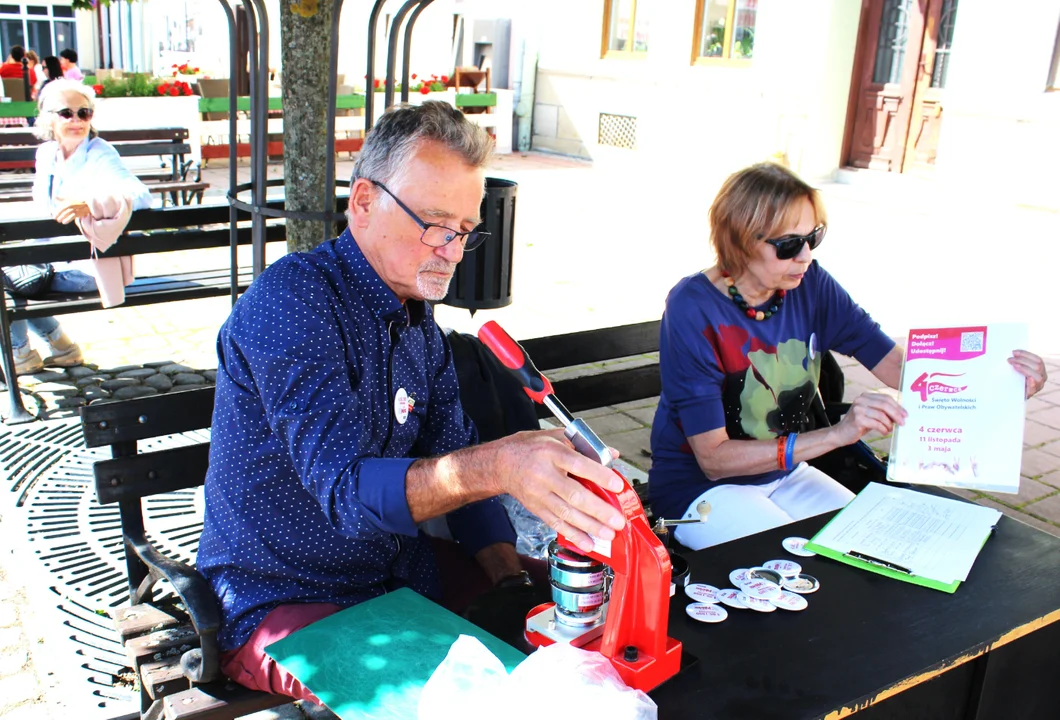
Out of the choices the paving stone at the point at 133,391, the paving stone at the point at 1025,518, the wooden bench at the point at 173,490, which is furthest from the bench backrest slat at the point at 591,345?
the paving stone at the point at 133,391

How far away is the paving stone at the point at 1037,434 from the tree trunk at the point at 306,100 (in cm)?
376

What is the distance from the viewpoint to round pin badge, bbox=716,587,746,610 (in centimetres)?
195

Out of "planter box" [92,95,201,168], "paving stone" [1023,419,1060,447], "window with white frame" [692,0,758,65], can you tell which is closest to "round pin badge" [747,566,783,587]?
"paving stone" [1023,419,1060,447]

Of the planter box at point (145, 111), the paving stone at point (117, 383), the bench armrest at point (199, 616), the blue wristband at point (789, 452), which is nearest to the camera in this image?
the bench armrest at point (199, 616)

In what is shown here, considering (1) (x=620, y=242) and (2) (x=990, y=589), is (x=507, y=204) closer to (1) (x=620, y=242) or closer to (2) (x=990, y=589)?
(2) (x=990, y=589)

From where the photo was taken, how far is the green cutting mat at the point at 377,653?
161 cm

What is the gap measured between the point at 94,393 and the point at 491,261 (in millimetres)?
2247

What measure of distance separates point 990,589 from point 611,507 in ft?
3.42

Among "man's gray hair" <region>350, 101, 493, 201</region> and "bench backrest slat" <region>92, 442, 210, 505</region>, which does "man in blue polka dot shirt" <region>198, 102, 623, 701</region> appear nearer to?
"man's gray hair" <region>350, 101, 493, 201</region>

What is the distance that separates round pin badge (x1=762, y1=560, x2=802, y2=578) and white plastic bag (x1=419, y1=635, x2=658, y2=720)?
0.63m

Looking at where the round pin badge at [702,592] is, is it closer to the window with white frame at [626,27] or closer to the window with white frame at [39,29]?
the window with white frame at [626,27]

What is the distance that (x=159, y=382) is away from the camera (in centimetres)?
555

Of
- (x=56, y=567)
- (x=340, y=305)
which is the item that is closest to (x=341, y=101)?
(x=56, y=567)

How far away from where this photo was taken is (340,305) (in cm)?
204
